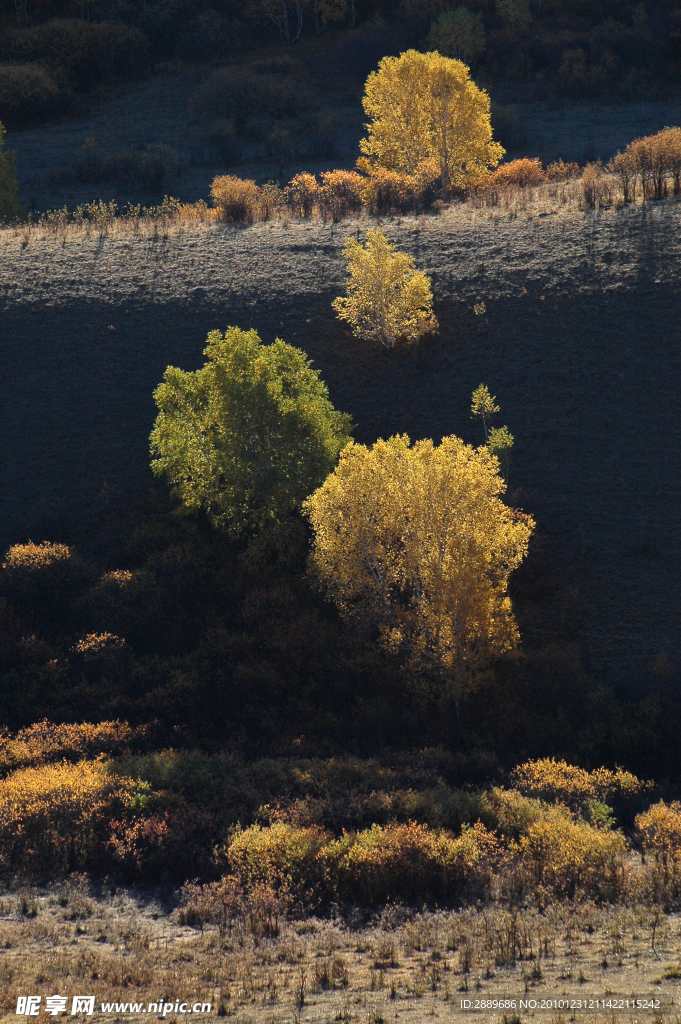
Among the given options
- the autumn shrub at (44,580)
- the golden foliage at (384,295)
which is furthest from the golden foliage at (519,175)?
the autumn shrub at (44,580)

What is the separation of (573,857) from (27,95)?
252 feet

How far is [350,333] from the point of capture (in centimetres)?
3412

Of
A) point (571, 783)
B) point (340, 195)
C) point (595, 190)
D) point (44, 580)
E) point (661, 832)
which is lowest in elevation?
point (661, 832)

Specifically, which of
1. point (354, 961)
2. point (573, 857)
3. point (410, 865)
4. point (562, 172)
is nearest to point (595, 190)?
point (562, 172)

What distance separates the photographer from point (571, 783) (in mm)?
18500

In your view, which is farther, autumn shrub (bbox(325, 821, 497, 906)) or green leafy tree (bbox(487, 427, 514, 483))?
green leafy tree (bbox(487, 427, 514, 483))

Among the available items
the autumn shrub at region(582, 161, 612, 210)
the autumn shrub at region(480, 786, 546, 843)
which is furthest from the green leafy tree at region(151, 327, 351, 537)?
the autumn shrub at region(582, 161, 612, 210)

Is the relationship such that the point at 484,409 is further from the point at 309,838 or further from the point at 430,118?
the point at 430,118

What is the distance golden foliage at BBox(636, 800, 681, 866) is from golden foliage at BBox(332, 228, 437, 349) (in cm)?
2056

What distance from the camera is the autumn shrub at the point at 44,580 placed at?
25.0 m

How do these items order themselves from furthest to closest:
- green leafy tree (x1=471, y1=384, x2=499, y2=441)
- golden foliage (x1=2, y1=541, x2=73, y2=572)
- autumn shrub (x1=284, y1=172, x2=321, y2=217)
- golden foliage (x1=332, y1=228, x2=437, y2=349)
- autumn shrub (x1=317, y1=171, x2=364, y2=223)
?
autumn shrub (x1=284, y1=172, x2=321, y2=217) < autumn shrub (x1=317, y1=171, x2=364, y2=223) < golden foliage (x1=332, y1=228, x2=437, y2=349) < green leafy tree (x1=471, y1=384, x2=499, y2=441) < golden foliage (x1=2, y1=541, x2=73, y2=572)

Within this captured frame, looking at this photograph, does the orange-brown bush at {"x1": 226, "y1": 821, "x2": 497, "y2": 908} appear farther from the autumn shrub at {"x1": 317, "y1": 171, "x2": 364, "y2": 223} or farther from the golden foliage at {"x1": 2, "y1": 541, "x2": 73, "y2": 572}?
the autumn shrub at {"x1": 317, "y1": 171, "x2": 364, "y2": 223}

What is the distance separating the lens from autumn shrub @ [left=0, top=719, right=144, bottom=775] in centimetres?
1975

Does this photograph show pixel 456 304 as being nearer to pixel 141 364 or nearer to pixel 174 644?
pixel 141 364
